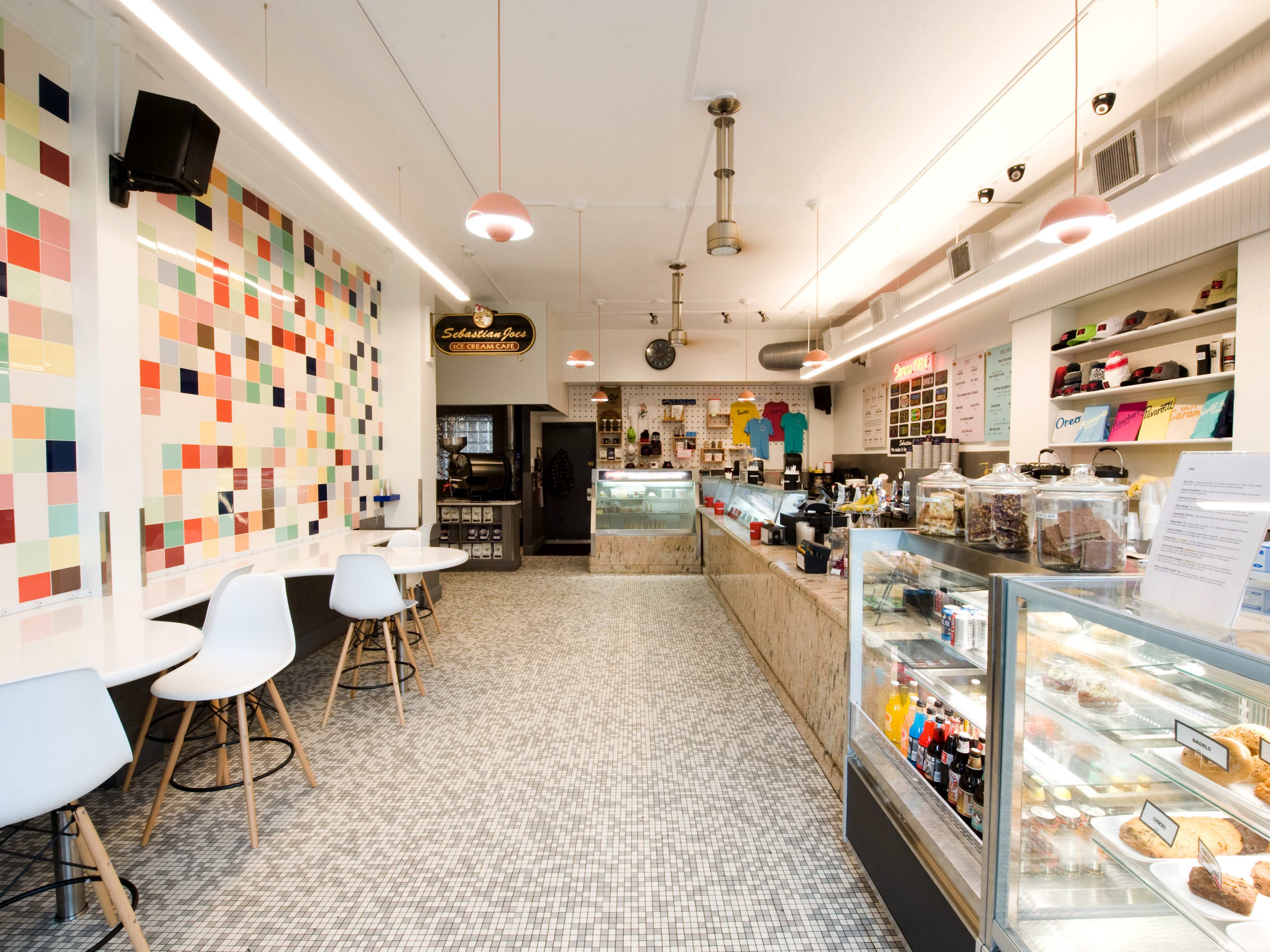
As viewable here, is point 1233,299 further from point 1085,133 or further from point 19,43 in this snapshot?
point 19,43

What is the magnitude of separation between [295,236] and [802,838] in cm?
550

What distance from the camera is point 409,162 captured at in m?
4.39

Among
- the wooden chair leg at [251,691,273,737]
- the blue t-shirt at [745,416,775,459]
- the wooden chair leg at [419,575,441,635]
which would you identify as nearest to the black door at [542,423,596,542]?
the blue t-shirt at [745,416,775,459]

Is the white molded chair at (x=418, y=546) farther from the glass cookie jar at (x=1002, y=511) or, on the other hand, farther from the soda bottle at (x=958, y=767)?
the glass cookie jar at (x=1002, y=511)

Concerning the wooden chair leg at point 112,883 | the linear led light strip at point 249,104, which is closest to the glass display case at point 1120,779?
the wooden chair leg at point 112,883

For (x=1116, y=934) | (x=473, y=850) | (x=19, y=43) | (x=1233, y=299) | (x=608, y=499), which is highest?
(x=19, y=43)

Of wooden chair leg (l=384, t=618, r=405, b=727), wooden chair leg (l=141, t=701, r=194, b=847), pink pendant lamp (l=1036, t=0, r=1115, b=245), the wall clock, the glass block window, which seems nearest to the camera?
wooden chair leg (l=141, t=701, r=194, b=847)

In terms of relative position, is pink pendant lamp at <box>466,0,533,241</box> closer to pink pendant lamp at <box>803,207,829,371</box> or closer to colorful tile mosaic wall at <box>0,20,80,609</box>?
colorful tile mosaic wall at <box>0,20,80,609</box>

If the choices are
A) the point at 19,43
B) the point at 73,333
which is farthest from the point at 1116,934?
the point at 19,43

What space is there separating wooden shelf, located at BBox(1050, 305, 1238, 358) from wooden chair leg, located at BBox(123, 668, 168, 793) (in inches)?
254

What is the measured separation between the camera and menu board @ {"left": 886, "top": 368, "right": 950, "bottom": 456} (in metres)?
7.41

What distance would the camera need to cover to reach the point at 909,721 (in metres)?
2.07

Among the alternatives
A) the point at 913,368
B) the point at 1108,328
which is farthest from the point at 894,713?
the point at 913,368

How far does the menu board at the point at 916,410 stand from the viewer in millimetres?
7406
